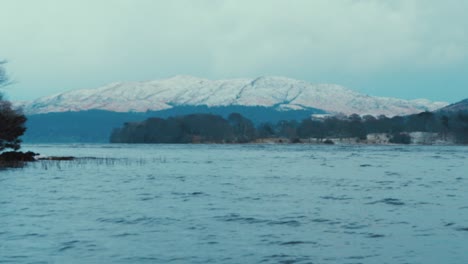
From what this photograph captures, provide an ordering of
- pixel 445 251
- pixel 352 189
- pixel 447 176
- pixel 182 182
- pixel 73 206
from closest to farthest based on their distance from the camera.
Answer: pixel 445 251 → pixel 73 206 → pixel 352 189 → pixel 182 182 → pixel 447 176

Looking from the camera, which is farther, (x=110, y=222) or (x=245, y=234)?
(x=110, y=222)

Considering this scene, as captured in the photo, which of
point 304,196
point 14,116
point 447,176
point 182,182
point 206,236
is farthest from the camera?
point 14,116

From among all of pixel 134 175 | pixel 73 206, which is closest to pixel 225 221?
pixel 73 206

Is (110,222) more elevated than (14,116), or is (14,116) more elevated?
(14,116)

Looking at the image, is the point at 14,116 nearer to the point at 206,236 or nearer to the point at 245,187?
the point at 245,187

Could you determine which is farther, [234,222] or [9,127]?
[9,127]

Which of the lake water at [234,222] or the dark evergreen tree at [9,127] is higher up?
the dark evergreen tree at [9,127]

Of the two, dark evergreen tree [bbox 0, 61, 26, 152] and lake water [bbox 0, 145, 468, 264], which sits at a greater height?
dark evergreen tree [bbox 0, 61, 26, 152]

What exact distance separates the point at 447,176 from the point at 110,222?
43.9 m

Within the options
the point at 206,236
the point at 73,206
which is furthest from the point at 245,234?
the point at 73,206

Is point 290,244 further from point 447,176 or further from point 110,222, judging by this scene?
point 447,176

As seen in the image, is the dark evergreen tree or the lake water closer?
the lake water

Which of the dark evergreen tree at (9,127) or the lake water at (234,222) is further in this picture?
the dark evergreen tree at (9,127)

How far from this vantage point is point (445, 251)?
2411cm
